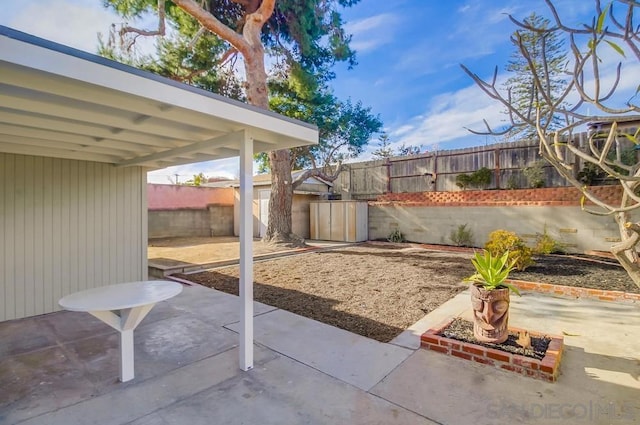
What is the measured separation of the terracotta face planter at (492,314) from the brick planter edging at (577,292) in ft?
9.06

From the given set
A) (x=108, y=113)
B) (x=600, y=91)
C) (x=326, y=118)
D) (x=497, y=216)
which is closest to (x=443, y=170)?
(x=497, y=216)

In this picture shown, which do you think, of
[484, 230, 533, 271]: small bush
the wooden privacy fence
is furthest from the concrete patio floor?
the wooden privacy fence

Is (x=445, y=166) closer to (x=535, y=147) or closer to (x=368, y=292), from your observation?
(x=535, y=147)

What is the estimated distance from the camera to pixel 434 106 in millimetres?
14453

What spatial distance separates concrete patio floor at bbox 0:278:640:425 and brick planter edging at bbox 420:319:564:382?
0.25 ft

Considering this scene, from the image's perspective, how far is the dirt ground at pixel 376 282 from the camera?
13.7 ft

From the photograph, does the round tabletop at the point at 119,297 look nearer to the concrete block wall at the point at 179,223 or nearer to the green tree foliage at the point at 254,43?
the green tree foliage at the point at 254,43

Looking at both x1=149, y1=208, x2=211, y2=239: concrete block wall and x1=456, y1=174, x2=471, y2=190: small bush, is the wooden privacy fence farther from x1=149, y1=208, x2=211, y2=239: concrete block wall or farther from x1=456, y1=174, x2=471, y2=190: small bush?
x1=149, y1=208, x2=211, y2=239: concrete block wall

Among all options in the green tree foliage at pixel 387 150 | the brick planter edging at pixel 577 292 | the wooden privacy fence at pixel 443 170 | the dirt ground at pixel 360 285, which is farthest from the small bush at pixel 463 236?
the green tree foliage at pixel 387 150

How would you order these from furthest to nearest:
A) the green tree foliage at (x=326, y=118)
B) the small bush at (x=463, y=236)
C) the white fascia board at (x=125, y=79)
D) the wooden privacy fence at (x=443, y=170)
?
the green tree foliage at (x=326, y=118), the small bush at (x=463, y=236), the wooden privacy fence at (x=443, y=170), the white fascia board at (x=125, y=79)

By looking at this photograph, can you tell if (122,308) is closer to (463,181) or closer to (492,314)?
(492,314)

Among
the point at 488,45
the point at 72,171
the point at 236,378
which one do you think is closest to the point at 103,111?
the point at 236,378

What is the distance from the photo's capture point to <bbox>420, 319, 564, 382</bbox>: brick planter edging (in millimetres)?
2547

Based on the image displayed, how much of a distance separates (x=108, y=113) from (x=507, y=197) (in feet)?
32.9
